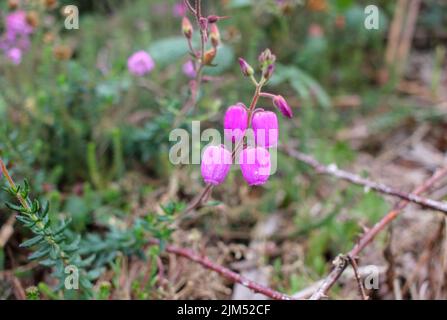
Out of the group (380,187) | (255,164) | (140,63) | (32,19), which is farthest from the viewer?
(32,19)

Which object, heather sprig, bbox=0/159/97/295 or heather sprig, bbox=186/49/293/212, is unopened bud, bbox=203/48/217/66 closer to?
heather sprig, bbox=186/49/293/212

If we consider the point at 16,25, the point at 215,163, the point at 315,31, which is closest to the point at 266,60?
the point at 215,163

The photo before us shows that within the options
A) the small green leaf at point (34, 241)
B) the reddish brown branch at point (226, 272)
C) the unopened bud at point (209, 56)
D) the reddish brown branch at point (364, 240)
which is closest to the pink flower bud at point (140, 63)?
the unopened bud at point (209, 56)

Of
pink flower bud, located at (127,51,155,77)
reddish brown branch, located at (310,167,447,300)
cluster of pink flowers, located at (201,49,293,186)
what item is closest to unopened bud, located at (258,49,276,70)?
cluster of pink flowers, located at (201,49,293,186)

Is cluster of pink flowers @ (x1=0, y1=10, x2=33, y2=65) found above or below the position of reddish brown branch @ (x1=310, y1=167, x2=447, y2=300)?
above

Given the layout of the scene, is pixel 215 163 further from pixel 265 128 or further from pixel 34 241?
pixel 34 241

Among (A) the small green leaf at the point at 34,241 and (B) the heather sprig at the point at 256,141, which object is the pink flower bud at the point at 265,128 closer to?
(B) the heather sprig at the point at 256,141
